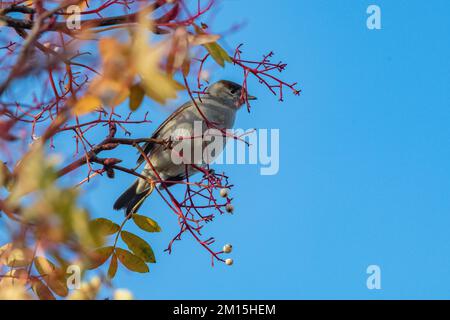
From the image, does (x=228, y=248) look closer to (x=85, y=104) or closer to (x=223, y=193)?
(x=223, y=193)

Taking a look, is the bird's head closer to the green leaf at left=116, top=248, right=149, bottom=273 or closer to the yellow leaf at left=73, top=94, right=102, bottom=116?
the green leaf at left=116, top=248, right=149, bottom=273

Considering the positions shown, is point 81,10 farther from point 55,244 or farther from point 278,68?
point 55,244

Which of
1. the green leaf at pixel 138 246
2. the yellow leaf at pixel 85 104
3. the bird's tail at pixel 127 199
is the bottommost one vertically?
the green leaf at pixel 138 246

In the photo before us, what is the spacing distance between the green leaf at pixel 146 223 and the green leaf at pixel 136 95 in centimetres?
162

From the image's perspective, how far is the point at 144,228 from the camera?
125 inches

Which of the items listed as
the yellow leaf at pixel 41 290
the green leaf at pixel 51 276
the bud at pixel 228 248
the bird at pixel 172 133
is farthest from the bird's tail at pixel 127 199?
the yellow leaf at pixel 41 290

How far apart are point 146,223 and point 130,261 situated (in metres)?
0.26

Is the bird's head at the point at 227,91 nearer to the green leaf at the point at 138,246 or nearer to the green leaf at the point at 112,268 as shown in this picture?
the green leaf at the point at 138,246

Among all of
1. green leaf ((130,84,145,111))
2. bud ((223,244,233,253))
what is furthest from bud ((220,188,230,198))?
green leaf ((130,84,145,111))

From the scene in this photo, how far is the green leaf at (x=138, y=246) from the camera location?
3.01 metres

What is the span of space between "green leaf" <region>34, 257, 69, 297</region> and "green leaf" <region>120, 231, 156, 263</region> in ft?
1.58

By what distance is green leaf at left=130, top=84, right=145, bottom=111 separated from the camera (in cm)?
160

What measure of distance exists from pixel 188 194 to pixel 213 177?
19 cm
